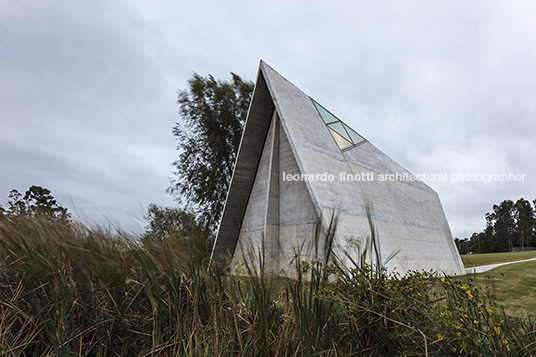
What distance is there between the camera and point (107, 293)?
2256 mm

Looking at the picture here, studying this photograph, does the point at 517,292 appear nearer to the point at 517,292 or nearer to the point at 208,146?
the point at 517,292

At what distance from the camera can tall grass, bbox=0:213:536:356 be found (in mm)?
1718

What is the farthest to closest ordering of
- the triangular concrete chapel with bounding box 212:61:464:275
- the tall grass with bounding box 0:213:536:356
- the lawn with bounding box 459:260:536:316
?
the triangular concrete chapel with bounding box 212:61:464:275, the lawn with bounding box 459:260:536:316, the tall grass with bounding box 0:213:536:356

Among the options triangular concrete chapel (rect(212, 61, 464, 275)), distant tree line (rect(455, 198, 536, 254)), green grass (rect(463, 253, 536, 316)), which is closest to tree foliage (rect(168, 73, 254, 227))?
triangular concrete chapel (rect(212, 61, 464, 275))

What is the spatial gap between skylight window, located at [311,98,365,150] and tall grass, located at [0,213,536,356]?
7.90 m

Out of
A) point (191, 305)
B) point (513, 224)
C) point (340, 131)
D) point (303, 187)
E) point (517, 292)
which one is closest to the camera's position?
point (191, 305)

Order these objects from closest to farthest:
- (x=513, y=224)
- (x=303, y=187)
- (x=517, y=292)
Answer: (x=517, y=292) < (x=303, y=187) < (x=513, y=224)

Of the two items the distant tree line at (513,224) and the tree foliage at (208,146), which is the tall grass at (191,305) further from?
the distant tree line at (513,224)

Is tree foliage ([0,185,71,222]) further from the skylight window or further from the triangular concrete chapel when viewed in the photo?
the skylight window

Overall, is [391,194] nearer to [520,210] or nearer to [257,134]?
[257,134]

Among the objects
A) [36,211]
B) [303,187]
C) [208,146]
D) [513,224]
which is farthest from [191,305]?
[513,224]

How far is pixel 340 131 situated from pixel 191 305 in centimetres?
923

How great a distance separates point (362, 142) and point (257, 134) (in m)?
4.21

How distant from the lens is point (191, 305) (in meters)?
2.13
